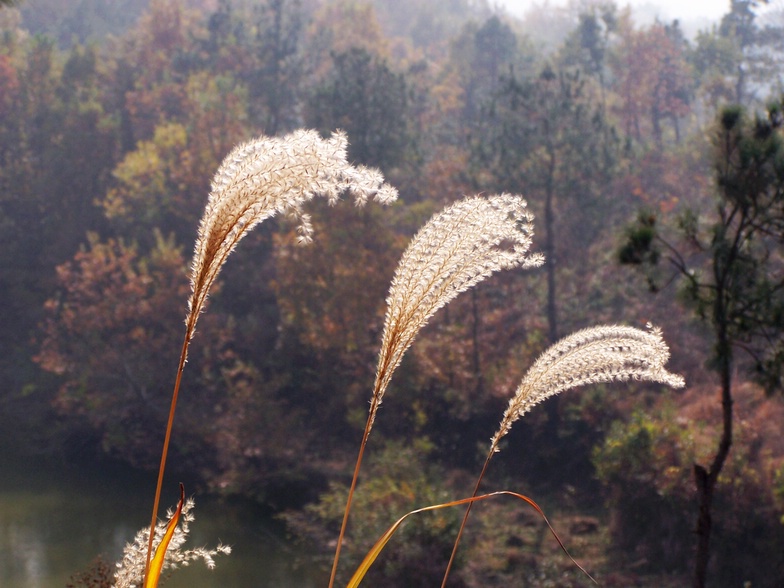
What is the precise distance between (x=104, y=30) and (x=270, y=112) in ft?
61.6

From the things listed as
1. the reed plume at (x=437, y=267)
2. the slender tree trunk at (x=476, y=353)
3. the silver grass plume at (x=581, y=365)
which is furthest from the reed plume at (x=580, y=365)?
the slender tree trunk at (x=476, y=353)

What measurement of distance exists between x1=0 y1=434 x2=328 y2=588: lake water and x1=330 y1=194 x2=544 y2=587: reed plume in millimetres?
8711

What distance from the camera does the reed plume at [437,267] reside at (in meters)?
1.65

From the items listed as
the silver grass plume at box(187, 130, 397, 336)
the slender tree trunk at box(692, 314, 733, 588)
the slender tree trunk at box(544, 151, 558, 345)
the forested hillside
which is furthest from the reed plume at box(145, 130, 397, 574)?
the slender tree trunk at box(544, 151, 558, 345)

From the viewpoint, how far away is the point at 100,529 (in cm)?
1305

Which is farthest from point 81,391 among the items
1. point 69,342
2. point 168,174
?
point 168,174

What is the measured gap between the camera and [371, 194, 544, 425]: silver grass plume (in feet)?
5.41

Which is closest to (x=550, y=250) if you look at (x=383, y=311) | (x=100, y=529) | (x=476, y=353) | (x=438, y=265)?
(x=476, y=353)

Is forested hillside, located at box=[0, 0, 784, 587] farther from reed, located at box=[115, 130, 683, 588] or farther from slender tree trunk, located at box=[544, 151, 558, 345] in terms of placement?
reed, located at box=[115, 130, 683, 588]

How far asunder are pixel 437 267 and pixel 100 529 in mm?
12829

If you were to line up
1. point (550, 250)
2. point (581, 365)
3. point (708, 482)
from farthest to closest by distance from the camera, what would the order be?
point (550, 250) < point (708, 482) < point (581, 365)

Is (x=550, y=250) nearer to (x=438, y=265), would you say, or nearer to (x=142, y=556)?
(x=142, y=556)

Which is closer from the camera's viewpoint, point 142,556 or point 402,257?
point 402,257

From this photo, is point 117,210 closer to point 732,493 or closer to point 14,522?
point 14,522
